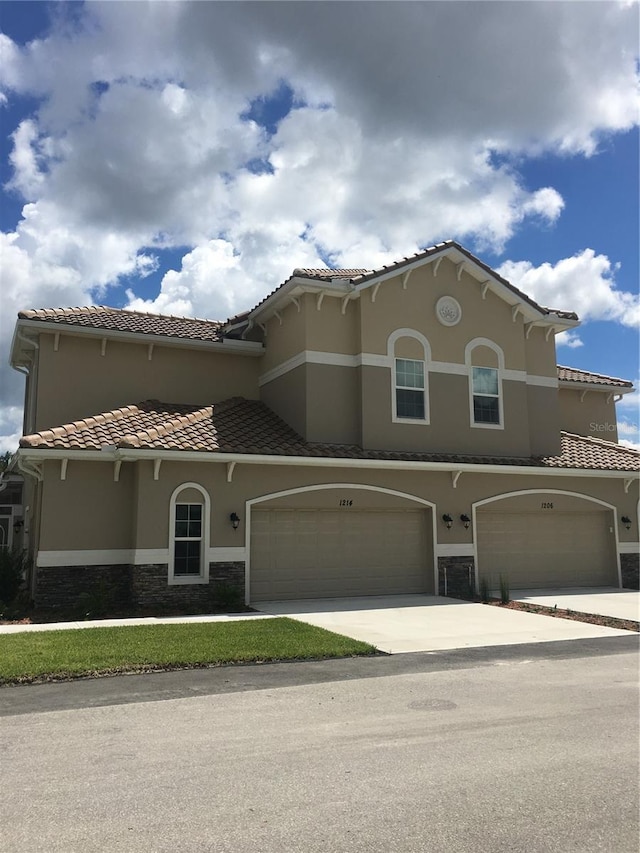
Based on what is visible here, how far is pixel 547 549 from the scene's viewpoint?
18.8m

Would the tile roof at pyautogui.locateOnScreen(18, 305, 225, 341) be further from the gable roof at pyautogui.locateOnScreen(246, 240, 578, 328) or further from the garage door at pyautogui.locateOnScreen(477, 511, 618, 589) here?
the garage door at pyautogui.locateOnScreen(477, 511, 618, 589)

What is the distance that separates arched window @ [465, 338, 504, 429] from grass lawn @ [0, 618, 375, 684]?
30.7 feet

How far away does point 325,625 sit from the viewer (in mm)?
12281

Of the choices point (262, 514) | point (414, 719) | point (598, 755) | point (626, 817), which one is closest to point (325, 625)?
point (262, 514)

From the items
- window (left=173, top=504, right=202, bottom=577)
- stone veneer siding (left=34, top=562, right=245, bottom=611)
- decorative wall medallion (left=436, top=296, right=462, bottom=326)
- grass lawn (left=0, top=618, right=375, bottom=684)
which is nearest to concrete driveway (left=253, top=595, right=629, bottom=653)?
grass lawn (left=0, top=618, right=375, bottom=684)

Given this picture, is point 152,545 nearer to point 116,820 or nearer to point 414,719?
point 414,719

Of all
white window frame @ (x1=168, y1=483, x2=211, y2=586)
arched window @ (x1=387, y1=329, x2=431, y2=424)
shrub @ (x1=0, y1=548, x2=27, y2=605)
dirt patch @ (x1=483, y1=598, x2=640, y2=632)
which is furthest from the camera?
arched window @ (x1=387, y1=329, x2=431, y2=424)

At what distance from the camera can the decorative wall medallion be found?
61.8 ft

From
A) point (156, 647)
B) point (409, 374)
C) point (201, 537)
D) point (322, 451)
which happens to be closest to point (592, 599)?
point (409, 374)

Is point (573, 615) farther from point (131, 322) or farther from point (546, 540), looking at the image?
point (131, 322)

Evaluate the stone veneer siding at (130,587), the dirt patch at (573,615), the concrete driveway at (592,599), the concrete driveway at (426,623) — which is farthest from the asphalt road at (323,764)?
the concrete driveway at (592,599)

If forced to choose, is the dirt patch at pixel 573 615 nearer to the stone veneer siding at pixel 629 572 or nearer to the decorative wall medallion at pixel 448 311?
the stone veneer siding at pixel 629 572

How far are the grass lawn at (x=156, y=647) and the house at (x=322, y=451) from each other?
3.27 m

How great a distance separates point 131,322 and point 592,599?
13.6 meters
